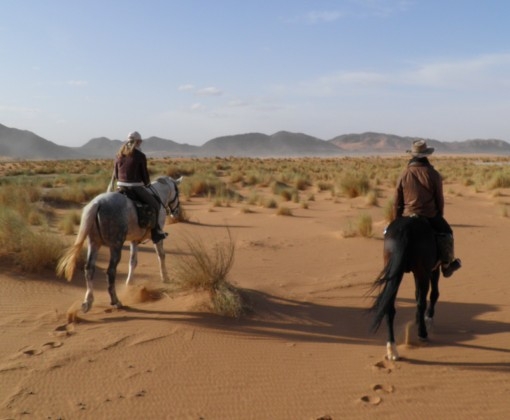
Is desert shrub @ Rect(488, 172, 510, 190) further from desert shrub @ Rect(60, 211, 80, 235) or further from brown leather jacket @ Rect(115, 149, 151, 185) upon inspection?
brown leather jacket @ Rect(115, 149, 151, 185)

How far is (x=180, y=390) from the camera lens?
508cm

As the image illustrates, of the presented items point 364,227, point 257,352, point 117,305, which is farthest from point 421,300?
point 364,227

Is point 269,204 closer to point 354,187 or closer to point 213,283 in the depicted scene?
point 354,187

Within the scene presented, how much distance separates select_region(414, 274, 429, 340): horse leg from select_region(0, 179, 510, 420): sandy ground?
17cm

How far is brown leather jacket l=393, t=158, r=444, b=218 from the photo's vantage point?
615cm

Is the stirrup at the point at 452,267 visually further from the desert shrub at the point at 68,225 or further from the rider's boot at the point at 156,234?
the desert shrub at the point at 68,225

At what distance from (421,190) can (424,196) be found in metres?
0.08

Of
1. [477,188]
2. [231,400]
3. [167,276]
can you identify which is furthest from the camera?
[477,188]

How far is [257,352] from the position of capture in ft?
20.0

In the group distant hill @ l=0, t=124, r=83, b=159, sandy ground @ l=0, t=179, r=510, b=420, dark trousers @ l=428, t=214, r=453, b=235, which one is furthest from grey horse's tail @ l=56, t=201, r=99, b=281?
distant hill @ l=0, t=124, r=83, b=159

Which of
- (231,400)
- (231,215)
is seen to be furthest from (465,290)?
(231,215)

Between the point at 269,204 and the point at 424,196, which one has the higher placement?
the point at 424,196

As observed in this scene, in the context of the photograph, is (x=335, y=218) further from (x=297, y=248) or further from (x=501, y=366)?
(x=501, y=366)

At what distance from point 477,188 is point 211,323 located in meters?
21.5
